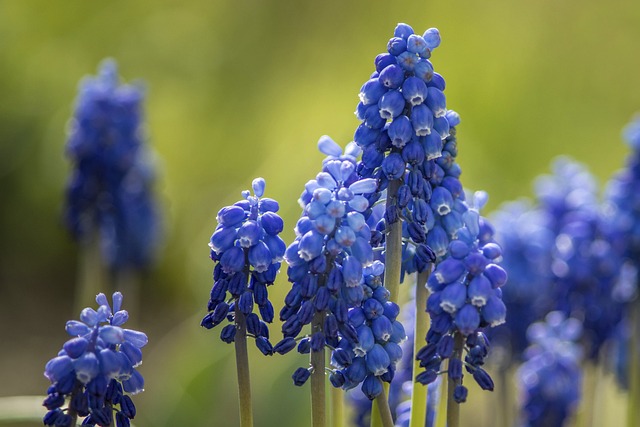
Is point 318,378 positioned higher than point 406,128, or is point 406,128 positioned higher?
point 406,128

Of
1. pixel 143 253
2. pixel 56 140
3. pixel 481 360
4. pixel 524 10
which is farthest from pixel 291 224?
pixel 524 10

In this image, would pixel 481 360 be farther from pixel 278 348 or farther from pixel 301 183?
pixel 301 183

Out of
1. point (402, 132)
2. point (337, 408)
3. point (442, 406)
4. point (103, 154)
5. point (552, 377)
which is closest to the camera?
point (402, 132)

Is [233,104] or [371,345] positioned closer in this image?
[371,345]

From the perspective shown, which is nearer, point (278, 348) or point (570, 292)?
point (278, 348)

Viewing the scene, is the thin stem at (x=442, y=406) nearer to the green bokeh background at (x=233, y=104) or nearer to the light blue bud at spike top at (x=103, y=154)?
the green bokeh background at (x=233, y=104)

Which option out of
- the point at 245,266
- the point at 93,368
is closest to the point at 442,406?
the point at 245,266

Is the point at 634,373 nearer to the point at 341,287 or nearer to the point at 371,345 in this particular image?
the point at 371,345
